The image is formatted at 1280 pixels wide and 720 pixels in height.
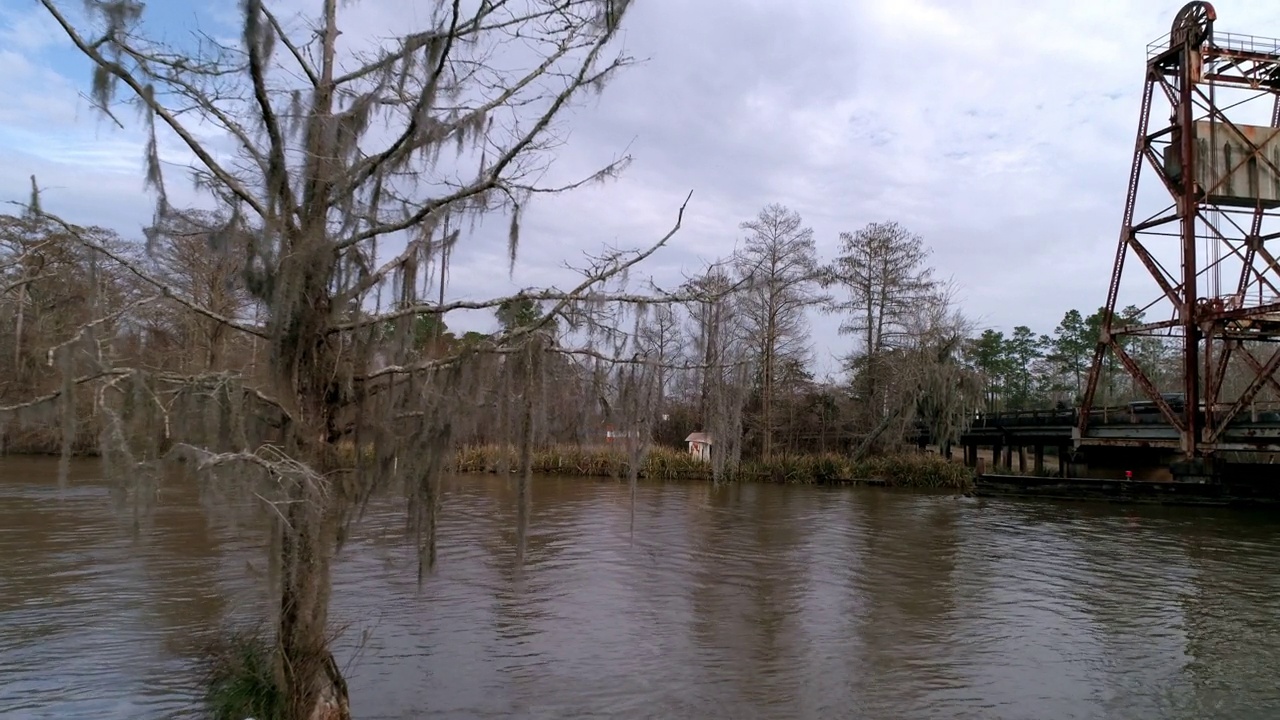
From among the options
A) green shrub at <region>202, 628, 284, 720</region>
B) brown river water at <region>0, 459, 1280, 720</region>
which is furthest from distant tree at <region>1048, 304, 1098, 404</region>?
green shrub at <region>202, 628, 284, 720</region>

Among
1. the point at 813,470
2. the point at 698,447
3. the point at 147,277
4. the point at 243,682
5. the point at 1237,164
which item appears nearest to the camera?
the point at 147,277

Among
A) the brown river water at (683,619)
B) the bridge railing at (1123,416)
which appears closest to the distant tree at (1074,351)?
the bridge railing at (1123,416)

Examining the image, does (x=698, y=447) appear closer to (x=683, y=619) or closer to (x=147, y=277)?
(x=683, y=619)

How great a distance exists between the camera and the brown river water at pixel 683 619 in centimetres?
698

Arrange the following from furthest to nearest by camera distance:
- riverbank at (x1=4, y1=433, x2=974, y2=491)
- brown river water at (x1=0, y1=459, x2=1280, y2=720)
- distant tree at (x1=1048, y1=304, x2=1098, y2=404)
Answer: distant tree at (x1=1048, y1=304, x2=1098, y2=404)
riverbank at (x1=4, y1=433, x2=974, y2=491)
brown river water at (x1=0, y1=459, x2=1280, y2=720)

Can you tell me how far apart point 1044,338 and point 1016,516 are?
46.6 metres

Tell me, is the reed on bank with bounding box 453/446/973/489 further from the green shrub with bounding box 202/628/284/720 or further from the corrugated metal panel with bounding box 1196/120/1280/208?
the green shrub with bounding box 202/628/284/720

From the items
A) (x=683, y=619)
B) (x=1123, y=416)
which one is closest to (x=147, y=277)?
(x=683, y=619)

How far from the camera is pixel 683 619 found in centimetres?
985

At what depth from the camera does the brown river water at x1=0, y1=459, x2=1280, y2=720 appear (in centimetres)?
698

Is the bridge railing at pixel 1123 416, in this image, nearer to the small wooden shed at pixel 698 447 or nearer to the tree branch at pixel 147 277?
the small wooden shed at pixel 698 447

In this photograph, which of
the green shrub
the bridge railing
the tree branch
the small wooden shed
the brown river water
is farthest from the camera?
the small wooden shed

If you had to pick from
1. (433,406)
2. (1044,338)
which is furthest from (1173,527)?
(1044,338)

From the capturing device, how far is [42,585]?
34.5 ft
